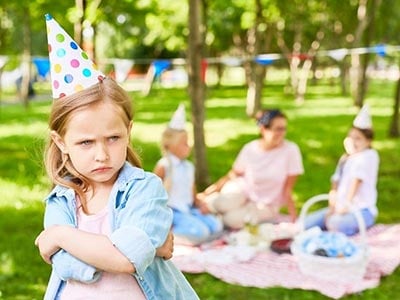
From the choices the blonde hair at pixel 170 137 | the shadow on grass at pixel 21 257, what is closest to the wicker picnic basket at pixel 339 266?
the blonde hair at pixel 170 137

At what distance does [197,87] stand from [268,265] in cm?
272

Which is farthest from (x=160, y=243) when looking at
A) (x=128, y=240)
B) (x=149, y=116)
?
(x=149, y=116)

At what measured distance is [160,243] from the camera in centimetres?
172

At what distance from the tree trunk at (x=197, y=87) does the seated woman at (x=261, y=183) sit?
1.08 meters

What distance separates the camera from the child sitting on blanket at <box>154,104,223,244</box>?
18.7ft

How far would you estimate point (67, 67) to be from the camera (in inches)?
71.8

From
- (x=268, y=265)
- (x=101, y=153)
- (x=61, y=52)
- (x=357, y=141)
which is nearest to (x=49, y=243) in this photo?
(x=101, y=153)

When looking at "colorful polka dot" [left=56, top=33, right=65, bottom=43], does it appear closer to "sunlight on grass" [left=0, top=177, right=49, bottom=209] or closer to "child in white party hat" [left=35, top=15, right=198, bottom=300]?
"child in white party hat" [left=35, top=15, right=198, bottom=300]

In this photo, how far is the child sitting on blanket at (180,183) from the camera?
5.70m

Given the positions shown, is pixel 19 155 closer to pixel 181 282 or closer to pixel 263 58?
pixel 263 58

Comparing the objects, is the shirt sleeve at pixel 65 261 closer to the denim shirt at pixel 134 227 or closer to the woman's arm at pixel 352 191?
the denim shirt at pixel 134 227

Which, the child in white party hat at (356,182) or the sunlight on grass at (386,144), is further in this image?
the sunlight on grass at (386,144)

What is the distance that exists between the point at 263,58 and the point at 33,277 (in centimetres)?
870

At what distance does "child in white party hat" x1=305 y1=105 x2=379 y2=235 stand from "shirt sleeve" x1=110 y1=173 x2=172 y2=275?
4.18 metres
